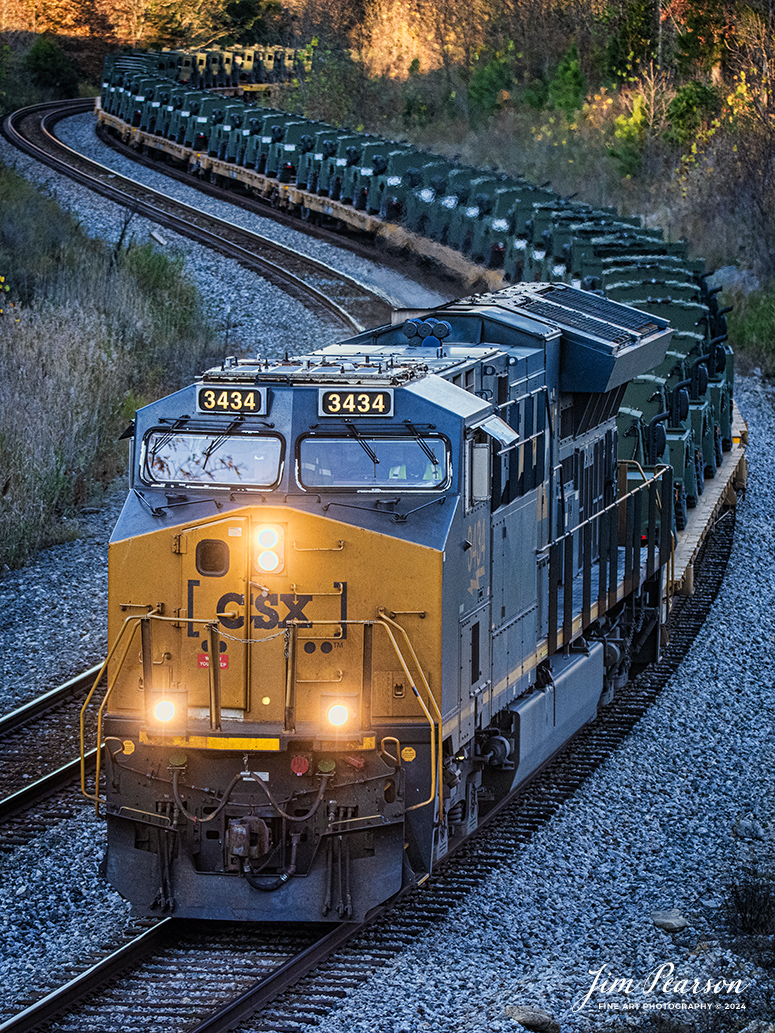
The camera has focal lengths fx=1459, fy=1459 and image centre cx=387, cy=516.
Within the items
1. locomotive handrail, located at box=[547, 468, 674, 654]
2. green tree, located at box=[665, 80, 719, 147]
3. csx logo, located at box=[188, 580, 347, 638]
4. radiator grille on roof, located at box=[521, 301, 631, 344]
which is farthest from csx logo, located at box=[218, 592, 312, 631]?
green tree, located at box=[665, 80, 719, 147]

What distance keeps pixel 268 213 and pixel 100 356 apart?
14.2 m

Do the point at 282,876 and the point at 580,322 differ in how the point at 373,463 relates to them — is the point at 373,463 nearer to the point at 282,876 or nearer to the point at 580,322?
the point at 282,876

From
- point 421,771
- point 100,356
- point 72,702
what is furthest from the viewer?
point 100,356

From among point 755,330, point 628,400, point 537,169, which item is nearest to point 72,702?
point 628,400

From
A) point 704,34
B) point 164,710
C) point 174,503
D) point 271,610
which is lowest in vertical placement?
point 164,710

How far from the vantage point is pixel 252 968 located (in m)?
7.73

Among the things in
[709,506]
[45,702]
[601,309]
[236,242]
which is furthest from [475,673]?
[236,242]

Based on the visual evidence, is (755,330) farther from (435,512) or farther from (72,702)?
(435,512)

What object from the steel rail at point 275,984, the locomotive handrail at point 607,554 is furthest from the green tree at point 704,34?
the steel rail at point 275,984

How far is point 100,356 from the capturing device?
19062 millimetres

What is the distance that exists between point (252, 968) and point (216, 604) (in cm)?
194

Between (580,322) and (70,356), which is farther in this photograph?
(70,356)

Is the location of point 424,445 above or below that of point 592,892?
above

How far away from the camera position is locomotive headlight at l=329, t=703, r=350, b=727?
25.4 feet
